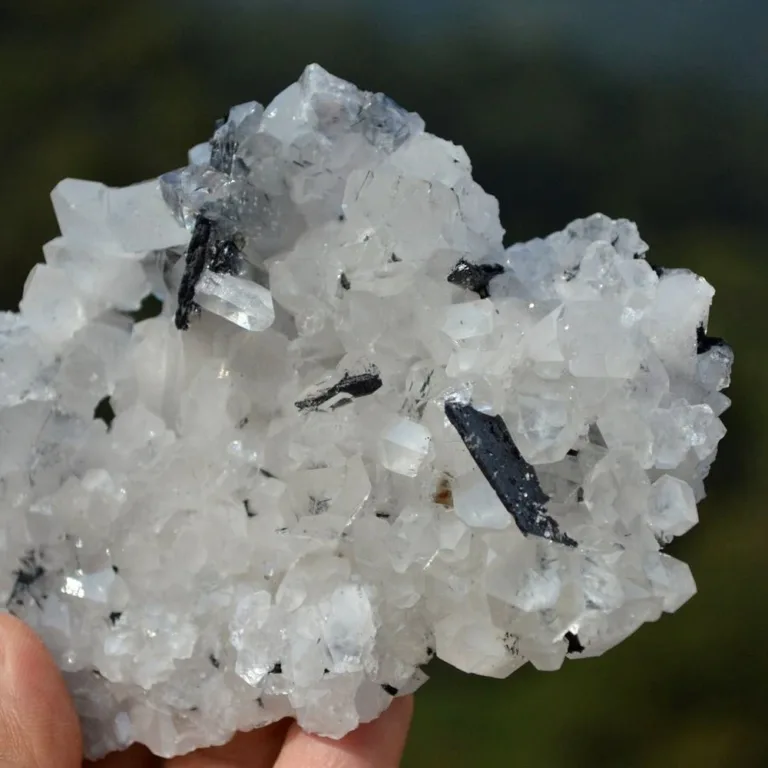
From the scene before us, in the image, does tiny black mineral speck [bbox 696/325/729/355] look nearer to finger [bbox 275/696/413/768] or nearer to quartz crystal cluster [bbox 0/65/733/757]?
quartz crystal cluster [bbox 0/65/733/757]

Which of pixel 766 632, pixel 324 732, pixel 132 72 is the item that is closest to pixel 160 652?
pixel 324 732

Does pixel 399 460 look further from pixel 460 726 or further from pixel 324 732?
pixel 460 726

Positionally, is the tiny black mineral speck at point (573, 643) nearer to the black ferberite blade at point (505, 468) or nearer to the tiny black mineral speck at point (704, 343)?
the black ferberite blade at point (505, 468)

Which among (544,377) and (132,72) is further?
(132,72)

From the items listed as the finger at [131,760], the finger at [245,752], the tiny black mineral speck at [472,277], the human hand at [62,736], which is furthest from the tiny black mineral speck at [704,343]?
the finger at [131,760]

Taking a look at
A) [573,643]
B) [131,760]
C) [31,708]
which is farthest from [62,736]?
[573,643]

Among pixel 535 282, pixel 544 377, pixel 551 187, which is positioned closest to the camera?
pixel 544 377

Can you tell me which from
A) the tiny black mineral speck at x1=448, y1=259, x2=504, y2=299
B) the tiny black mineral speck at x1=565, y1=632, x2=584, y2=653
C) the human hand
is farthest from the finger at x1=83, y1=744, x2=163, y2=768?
the tiny black mineral speck at x1=448, y1=259, x2=504, y2=299

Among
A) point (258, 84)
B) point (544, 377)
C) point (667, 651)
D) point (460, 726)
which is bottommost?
point (460, 726)
